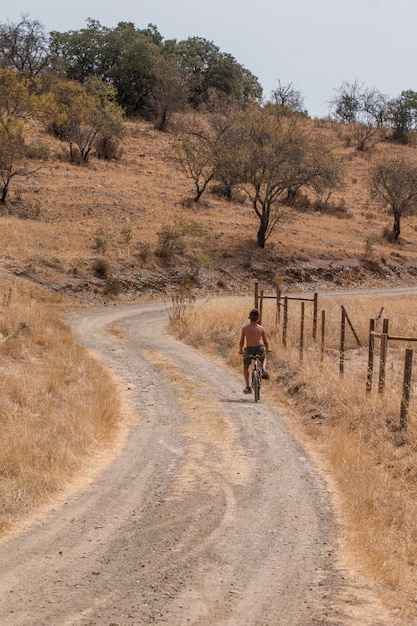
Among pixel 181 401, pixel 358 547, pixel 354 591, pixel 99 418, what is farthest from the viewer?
pixel 181 401

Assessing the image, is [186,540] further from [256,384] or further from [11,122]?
[11,122]

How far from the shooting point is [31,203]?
37719mm

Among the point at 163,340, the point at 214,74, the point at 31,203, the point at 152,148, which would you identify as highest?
the point at 214,74

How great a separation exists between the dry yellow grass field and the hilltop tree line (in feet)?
6.88

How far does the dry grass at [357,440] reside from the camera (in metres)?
7.00

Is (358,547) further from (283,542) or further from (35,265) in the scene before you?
(35,265)

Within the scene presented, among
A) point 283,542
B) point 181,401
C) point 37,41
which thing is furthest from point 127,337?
point 37,41

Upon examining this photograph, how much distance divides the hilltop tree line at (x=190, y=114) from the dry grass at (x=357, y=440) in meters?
19.4

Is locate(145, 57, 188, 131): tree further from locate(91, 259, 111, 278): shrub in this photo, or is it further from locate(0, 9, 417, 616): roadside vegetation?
locate(91, 259, 111, 278): shrub

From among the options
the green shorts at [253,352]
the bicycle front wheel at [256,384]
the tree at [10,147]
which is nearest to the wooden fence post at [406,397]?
the bicycle front wheel at [256,384]

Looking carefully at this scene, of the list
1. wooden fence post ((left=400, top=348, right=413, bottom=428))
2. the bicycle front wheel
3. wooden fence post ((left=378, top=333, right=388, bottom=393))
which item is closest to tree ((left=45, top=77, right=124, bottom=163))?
the bicycle front wheel

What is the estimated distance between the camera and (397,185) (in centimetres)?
4934

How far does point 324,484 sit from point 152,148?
165 feet

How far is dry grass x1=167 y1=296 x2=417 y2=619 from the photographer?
7.00 meters
